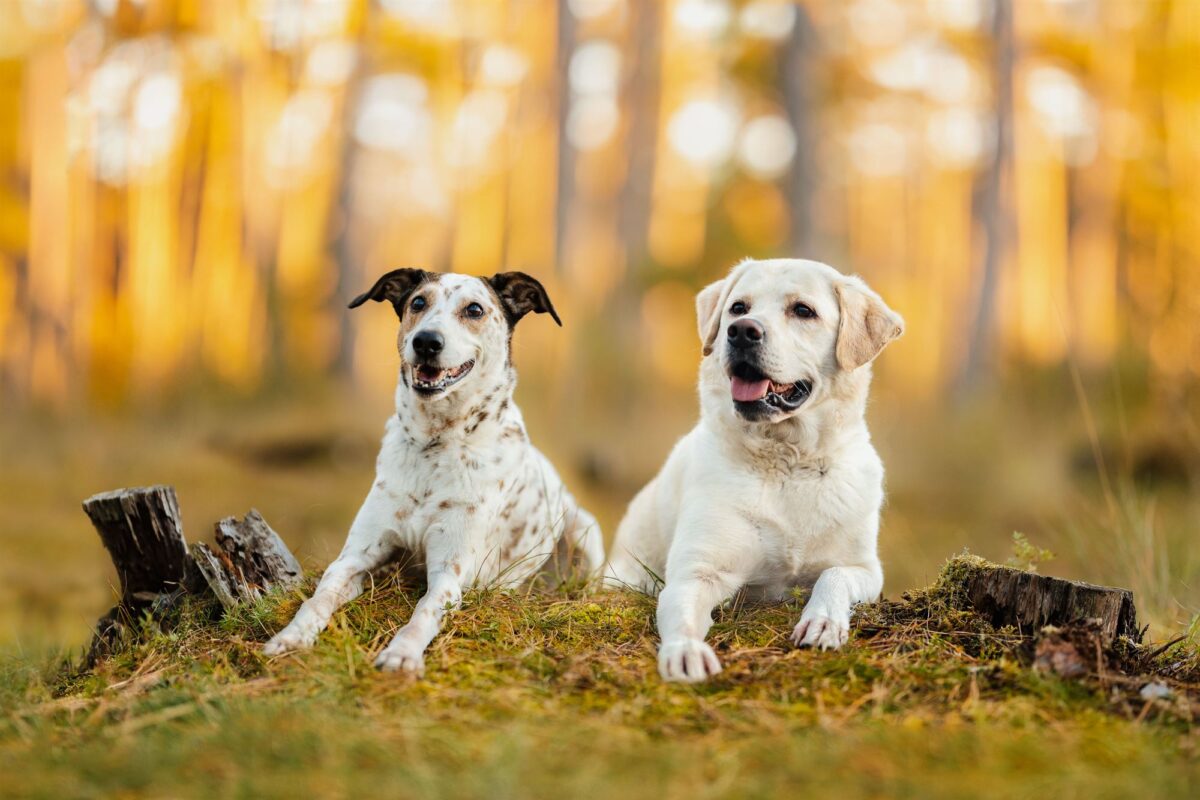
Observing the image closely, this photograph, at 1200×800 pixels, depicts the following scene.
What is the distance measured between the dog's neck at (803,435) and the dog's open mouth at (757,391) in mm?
139

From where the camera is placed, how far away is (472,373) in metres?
4.45

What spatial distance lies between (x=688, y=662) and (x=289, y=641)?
1.42 m

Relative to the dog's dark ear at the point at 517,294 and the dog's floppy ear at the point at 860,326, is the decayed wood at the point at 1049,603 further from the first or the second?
the dog's dark ear at the point at 517,294

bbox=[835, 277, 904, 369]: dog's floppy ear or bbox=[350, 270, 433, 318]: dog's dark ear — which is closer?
bbox=[835, 277, 904, 369]: dog's floppy ear

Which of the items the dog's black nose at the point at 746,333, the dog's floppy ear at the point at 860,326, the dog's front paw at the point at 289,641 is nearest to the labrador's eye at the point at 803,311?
the dog's floppy ear at the point at 860,326

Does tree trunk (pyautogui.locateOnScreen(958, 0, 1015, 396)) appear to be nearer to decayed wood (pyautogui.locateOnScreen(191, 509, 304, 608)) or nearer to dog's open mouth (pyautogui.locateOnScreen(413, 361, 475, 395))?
dog's open mouth (pyautogui.locateOnScreen(413, 361, 475, 395))

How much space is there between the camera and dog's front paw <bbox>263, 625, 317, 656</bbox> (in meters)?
3.58

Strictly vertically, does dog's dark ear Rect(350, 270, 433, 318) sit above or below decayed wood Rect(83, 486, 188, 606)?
above

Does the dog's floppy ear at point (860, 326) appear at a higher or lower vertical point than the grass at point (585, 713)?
higher

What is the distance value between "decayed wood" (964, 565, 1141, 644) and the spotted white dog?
194 centimetres

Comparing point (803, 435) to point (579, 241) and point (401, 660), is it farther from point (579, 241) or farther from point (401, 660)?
point (579, 241)

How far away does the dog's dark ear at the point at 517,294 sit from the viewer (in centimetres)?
483

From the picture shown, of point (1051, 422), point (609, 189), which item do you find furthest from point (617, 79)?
point (1051, 422)

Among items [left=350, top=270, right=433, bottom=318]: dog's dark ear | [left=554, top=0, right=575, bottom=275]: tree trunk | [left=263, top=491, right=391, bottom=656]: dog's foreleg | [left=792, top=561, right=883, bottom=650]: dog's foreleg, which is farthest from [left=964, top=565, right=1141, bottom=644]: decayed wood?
[left=554, top=0, right=575, bottom=275]: tree trunk
